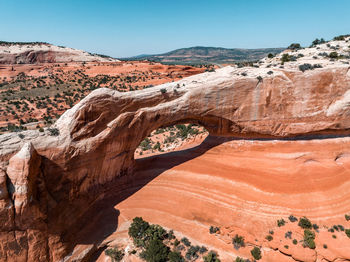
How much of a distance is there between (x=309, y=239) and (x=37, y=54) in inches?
3482

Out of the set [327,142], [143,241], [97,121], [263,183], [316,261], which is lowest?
[316,261]

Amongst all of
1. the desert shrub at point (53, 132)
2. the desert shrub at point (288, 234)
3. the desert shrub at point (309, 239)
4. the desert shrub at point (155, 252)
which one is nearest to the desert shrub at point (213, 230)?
the desert shrub at point (155, 252)

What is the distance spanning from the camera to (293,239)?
11047 millimetres

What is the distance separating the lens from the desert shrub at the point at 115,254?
10.6 meters

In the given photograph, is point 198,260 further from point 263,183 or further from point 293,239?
point 263,183

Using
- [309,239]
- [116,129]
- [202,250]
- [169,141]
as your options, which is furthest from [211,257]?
[169,141]

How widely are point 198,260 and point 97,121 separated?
9665 millimetres

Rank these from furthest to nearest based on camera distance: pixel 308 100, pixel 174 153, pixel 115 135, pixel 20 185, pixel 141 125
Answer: pixel 174 153 < pixel 308 100 < pixel 141 125 < pixel 115 135 < pixel 20 185

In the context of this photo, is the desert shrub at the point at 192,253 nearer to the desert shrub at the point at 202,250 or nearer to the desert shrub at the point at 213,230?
the desert shrub at the point at 202,250

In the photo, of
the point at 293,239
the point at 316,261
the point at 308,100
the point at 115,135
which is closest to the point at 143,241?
the point at 115,135

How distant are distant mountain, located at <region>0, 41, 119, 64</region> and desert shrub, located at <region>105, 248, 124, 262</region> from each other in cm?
7336

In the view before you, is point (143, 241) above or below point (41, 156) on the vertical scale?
below

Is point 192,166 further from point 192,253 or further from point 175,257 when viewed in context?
point 175,257

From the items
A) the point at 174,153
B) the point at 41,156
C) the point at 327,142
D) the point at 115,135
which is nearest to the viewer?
the point at 41,156
